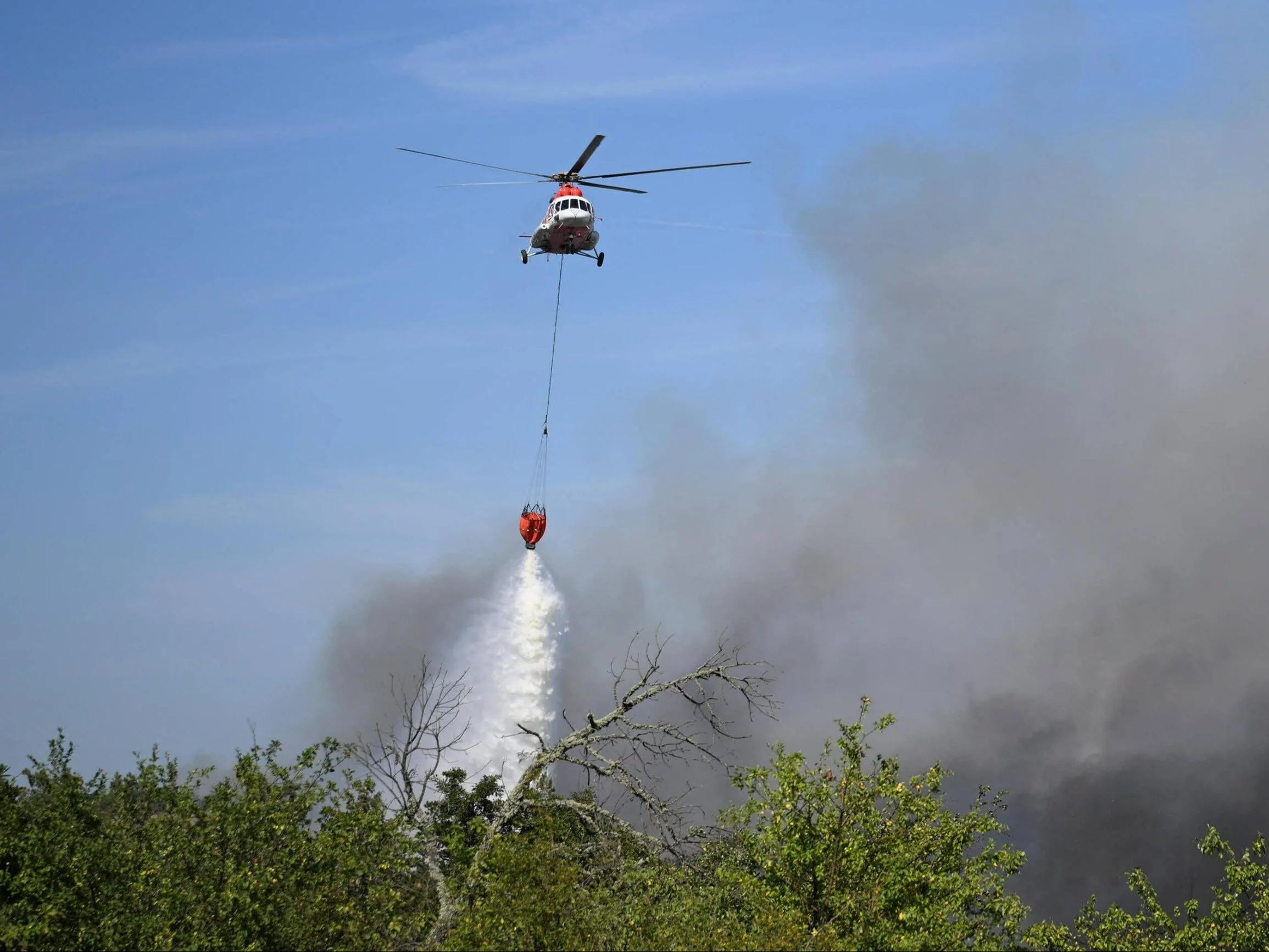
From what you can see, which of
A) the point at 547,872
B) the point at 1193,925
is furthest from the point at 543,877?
the point at 1193,925

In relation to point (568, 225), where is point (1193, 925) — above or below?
below

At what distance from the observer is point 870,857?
4269cm

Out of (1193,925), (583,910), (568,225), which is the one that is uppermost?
(568,225)

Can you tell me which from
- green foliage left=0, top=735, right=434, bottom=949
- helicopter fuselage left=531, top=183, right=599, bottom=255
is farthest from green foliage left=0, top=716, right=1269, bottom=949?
helicopter fuselage left=531, top=183, right=599, bottom=255

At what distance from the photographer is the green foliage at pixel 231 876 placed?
1393 inches

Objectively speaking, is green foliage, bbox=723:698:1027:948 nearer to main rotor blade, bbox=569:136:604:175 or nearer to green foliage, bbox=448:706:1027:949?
green foliage, bbox=448:706:1027:949

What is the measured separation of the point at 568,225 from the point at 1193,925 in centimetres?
3890

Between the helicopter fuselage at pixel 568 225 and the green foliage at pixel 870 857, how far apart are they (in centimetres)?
3010

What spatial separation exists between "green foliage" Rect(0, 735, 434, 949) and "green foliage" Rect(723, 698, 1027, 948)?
1048cm

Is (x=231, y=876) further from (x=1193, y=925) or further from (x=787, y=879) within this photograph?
(x=1193, y=925)

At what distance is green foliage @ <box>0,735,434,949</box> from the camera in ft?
116

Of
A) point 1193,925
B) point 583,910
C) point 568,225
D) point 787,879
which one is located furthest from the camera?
point 568,225

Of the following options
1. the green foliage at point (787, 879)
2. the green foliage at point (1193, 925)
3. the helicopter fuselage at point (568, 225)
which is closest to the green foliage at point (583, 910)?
the green foliage at point (787, 879)

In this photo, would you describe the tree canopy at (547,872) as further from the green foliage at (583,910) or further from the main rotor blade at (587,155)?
the main rotor blade at (587,155)
